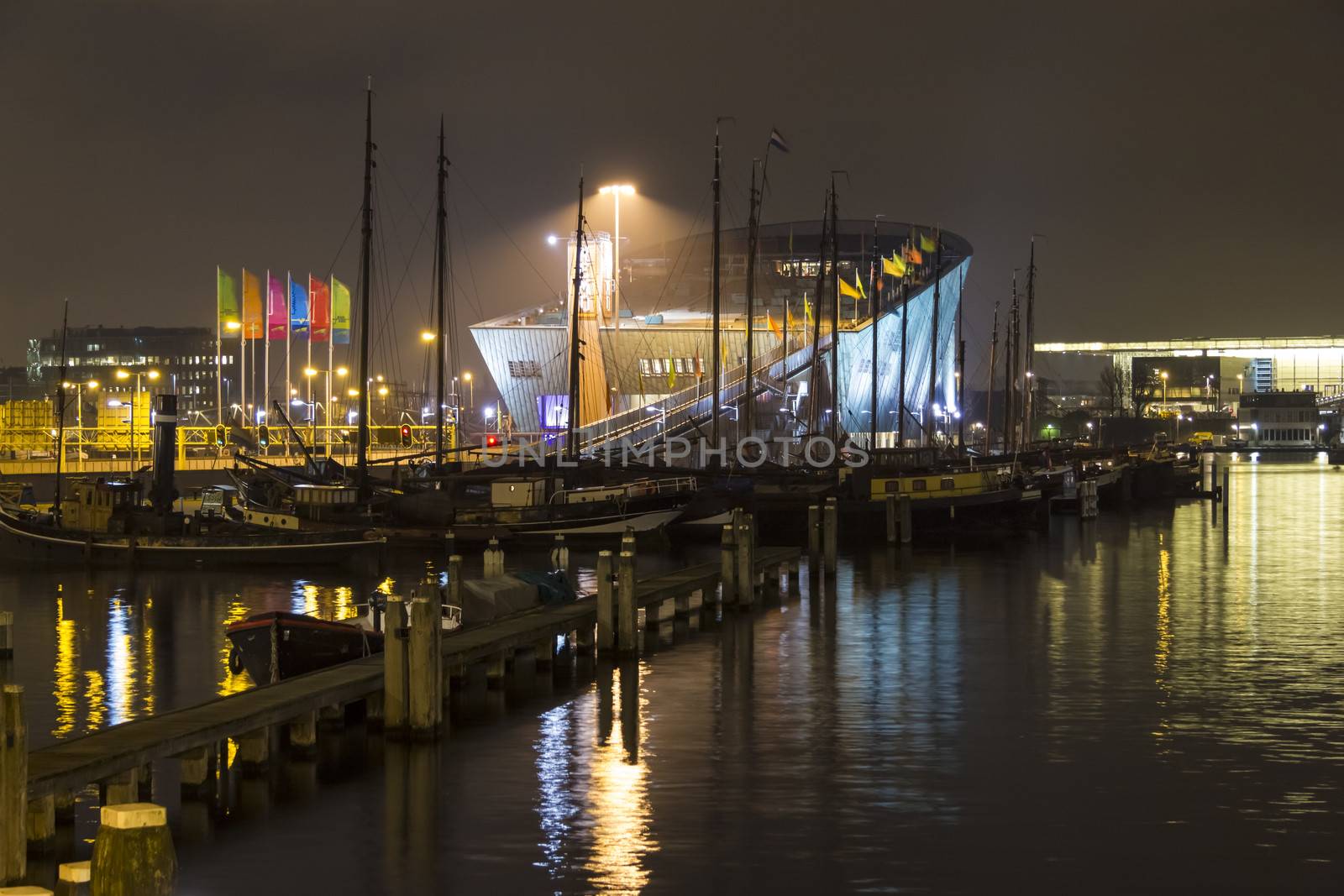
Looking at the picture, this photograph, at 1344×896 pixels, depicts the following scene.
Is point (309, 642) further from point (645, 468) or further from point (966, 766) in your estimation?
point (645, 468)

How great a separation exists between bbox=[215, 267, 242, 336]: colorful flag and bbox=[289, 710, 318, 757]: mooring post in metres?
67.8

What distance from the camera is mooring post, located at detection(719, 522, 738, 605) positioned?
33406mm

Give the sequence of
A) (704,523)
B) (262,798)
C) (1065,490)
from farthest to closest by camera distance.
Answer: (1065,490), (704,523), (262,798)

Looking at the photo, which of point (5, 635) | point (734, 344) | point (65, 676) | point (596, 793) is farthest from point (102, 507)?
point (734, 344)

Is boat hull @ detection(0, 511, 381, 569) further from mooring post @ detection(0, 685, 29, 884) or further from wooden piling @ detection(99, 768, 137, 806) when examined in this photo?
mooring post @ detection(0, 685, 29, 884)

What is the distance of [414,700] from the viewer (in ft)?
64.0

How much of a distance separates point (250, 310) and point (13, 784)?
73345 mm

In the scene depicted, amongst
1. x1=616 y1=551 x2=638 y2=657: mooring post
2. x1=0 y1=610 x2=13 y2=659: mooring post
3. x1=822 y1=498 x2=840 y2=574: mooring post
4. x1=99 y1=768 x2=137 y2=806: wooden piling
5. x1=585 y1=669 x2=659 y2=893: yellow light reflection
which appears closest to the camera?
x1=585 y1=669 x2=659 y2=893: yellow light reflection

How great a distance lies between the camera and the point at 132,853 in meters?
8.41

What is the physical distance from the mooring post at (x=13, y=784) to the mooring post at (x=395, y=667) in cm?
547

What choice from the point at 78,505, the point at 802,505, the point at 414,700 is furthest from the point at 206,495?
the point at 414,700

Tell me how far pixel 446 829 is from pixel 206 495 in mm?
52763

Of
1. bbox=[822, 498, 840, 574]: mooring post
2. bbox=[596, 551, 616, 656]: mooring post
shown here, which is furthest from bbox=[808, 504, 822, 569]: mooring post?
bbox=[596, 551, 616, 656]: mooring post

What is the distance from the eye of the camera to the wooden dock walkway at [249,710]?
14.9 metres
